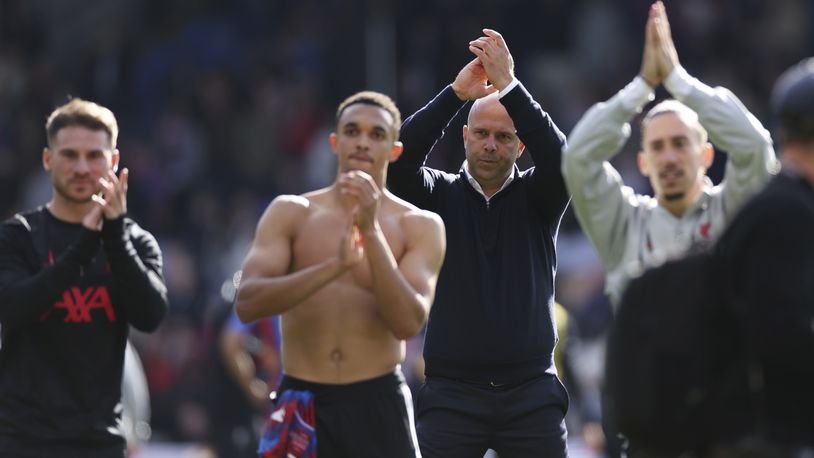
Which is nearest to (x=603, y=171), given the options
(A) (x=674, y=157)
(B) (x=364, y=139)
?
(A) (x=674, y=157)

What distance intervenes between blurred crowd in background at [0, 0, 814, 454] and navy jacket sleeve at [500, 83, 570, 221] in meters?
6.69

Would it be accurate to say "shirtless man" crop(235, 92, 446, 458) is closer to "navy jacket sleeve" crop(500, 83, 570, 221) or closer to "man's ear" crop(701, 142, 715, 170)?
"navy jacket sleeve" crop(500, 83, 570, 221)

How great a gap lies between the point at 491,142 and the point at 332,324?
164 cm

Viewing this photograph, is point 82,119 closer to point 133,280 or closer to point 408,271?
point 133,280

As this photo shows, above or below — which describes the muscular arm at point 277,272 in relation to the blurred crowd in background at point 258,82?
below

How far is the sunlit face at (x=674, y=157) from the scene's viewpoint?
6.86 meters

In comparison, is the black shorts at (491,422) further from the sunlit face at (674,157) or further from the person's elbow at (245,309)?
the person's elbow at (245,309)

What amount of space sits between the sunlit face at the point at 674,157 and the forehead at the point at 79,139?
105 inches

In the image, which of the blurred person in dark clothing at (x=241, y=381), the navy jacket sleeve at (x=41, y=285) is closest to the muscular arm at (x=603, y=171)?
the navy jacket sleeve at (x=41, y=285)

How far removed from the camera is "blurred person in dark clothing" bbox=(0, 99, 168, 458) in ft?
23.3

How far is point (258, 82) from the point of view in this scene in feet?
62.5

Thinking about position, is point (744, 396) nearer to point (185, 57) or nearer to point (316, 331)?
point (316, 331)

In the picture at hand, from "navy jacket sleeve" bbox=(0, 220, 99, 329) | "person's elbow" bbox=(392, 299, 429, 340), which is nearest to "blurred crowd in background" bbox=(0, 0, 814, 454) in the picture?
"navy jacket sleeve" bbox=(0, 220, 99, 329)

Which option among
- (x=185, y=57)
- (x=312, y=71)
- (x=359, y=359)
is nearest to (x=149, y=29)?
(x=185, y=57)
